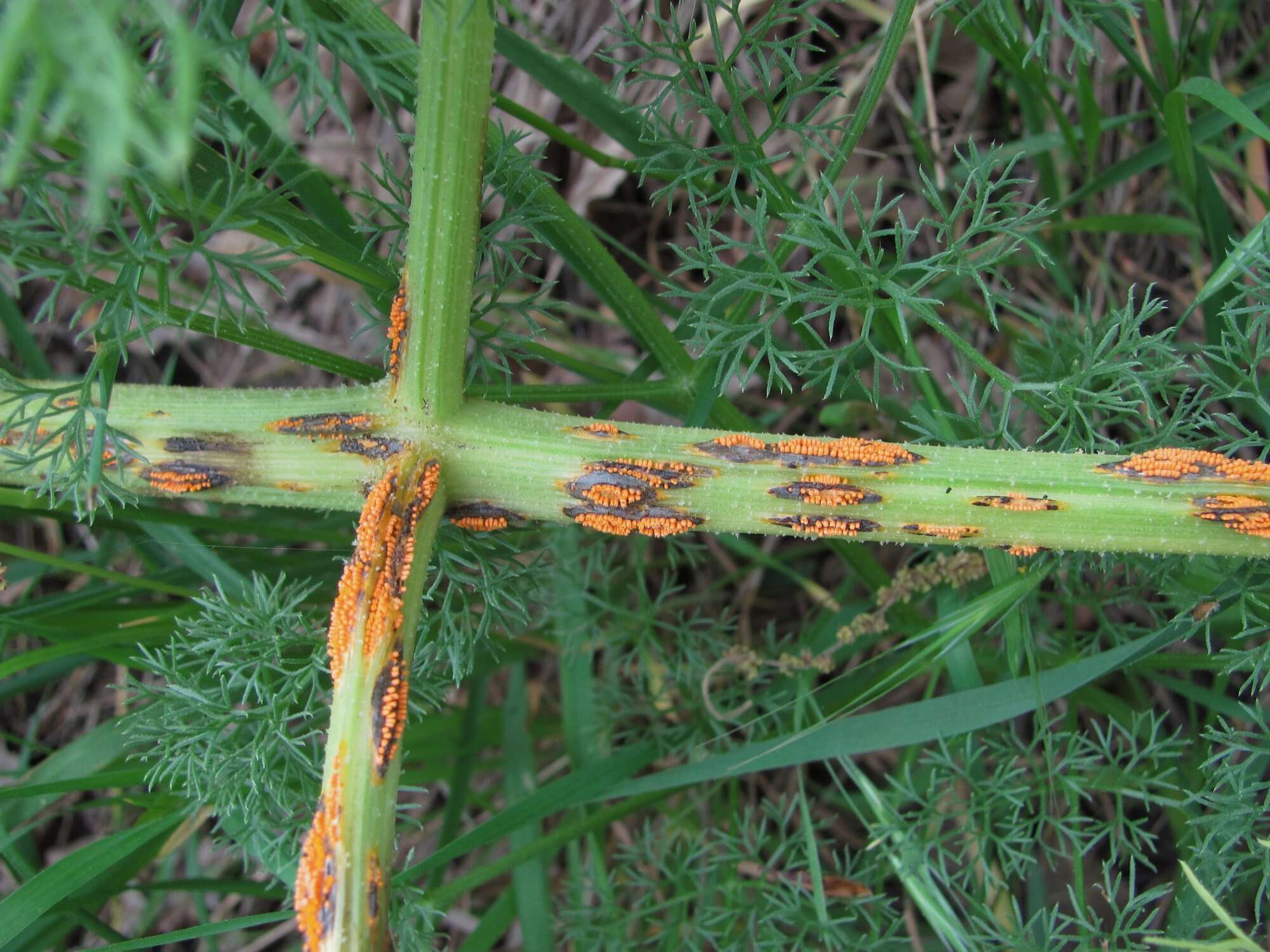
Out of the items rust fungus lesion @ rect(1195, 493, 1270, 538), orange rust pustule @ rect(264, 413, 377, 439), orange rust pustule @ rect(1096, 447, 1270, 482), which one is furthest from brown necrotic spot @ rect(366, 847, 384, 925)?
rust fungus lesion @ rect(1195, 493, 1270, 538)

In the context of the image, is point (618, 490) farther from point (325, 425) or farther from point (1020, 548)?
point (1020, 548)

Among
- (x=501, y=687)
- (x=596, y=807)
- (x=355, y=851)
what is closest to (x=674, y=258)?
(x=501, y=687)

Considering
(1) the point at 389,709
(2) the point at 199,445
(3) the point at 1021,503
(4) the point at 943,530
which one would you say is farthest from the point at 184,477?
(3) the point at 1021,503

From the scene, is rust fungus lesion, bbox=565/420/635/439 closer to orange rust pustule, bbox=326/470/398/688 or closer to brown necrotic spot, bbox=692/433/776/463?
brown necrotic spot, bbox=692/433/776/463

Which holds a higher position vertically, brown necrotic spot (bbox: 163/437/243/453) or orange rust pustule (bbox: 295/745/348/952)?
brown necrotic spot (bbox: 163/437/243/453)

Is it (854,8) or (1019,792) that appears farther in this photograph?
(854,8)

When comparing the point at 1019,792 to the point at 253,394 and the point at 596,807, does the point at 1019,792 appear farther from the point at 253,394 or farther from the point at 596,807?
the point at 253,394
